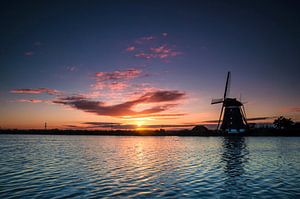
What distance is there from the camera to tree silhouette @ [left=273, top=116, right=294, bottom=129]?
490 feet

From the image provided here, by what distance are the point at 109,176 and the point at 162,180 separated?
15.5 feet

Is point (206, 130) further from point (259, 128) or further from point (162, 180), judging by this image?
point (162, 180)

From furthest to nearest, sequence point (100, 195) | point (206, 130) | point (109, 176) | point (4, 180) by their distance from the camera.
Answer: point (206, 130), point (109, 176), point (4, 180), point (100, 195)

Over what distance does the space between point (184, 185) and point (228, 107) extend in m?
101

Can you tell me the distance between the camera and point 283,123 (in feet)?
495

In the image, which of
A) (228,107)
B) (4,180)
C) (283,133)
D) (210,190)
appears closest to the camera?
(210,190)

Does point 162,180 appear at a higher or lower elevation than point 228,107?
lower

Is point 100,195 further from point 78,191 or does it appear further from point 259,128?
point 259,128

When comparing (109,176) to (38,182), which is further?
(109,176)

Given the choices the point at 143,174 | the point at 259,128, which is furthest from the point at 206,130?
the point at 143,174

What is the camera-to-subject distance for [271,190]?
1545cm

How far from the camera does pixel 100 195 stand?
46.0 feet

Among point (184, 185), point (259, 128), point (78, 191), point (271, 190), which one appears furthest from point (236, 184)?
point (259, 128)

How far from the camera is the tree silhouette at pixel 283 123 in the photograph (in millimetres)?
149375
